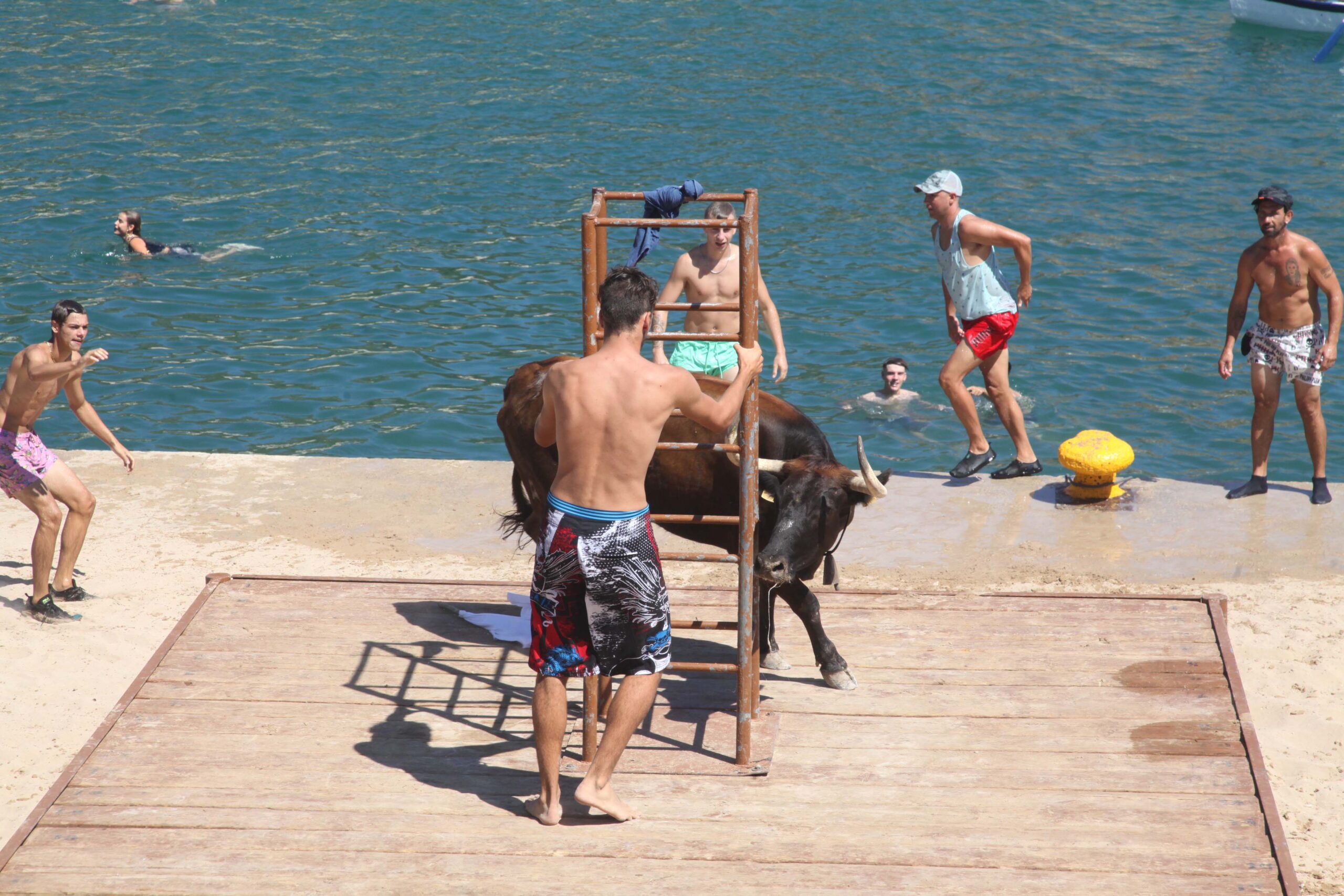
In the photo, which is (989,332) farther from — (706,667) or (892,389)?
(706,667)

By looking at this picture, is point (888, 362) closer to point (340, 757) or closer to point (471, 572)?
point (471, 572)

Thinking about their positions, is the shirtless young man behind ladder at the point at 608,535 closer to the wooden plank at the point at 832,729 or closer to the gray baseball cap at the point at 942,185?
the wooden plank at the point at 832,729

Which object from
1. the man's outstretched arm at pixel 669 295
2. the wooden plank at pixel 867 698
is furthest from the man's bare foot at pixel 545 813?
the man's outstretched arm at pixel 669 295

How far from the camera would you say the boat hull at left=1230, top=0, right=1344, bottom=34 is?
91.3 feet

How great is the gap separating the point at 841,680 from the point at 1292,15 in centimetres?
2638

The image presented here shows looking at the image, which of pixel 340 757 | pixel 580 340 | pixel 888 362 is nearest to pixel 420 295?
pixel 580 340

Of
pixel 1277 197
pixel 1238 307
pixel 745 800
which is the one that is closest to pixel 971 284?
pixel 1238 307

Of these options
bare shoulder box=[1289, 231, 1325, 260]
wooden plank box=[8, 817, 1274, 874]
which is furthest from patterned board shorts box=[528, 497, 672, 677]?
bare shoulder box=[1289, 231, 1325, 260]

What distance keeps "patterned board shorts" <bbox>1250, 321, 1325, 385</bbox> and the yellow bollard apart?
1.32 metres

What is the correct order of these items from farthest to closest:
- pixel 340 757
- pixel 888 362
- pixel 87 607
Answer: pixel 888 362
pixel 87 607
pixel 340 757

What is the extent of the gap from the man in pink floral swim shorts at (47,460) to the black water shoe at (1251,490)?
8.08 meters

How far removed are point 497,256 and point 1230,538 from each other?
37.6ft

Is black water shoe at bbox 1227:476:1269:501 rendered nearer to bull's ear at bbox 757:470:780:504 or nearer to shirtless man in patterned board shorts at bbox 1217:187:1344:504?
shirtless man in patterned board shorts at bbox 1217:187:1344:504

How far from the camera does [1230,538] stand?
9547 millimetres
